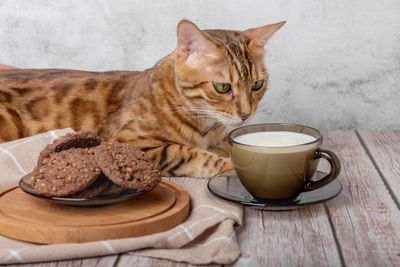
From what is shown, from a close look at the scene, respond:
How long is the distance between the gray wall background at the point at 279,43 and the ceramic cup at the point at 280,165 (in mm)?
1159

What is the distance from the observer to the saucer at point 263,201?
129 centimetres

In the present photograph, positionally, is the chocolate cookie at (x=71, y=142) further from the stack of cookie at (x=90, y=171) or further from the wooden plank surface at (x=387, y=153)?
the wooden plank surface at (x=387, y=153)

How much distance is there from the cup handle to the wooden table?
68 mm

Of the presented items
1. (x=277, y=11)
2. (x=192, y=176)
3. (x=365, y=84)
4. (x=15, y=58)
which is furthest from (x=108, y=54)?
(x=365, y=84)

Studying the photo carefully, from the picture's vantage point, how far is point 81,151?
4.23ft

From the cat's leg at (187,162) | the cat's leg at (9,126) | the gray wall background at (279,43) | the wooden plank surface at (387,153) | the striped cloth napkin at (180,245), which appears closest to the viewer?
the striped cloth napkin at (180,245)

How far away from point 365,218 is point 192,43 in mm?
825

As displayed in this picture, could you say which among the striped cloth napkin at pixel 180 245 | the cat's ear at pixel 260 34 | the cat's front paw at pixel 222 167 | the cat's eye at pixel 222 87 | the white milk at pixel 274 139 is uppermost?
the cat's ear at pixel 260 34

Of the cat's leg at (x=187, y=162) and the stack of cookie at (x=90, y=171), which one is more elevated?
the stack of cookie at (x=90, y=171)

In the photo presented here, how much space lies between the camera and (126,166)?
124 centimetres

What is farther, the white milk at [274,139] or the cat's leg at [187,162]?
the cat's leg at [187,162]

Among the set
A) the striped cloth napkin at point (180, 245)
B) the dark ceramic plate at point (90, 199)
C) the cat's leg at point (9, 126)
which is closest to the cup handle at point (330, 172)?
the striped cloth napkin at point (180, 245)

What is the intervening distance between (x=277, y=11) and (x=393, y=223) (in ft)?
4.60

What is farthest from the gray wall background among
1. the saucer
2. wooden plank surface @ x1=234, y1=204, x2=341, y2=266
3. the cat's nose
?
wooden plank surface @ x1=234, y1=204, x2=341, y2=266
